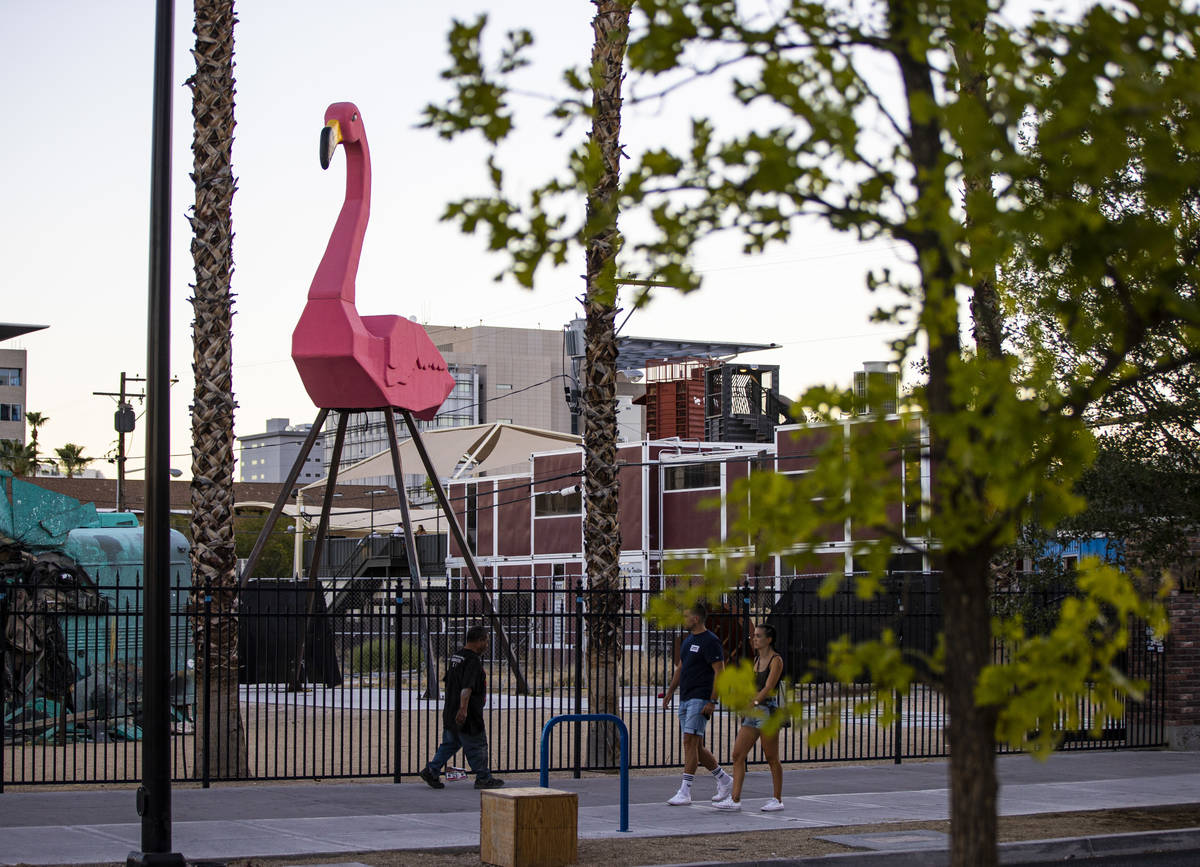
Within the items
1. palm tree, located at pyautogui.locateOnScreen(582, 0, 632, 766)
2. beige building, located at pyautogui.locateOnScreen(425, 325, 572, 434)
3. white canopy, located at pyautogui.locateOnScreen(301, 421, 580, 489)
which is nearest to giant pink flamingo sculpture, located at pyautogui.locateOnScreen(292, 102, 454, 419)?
palm tree, located at pyautogui.locateOnScreen(582, 0, 632, 766)

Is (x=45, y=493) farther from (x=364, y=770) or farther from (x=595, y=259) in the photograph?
(x=595, y=259)

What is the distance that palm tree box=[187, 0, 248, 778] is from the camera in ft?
46.7

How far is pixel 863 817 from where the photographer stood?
493 inches

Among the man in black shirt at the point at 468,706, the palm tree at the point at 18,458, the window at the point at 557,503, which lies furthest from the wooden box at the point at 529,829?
the palm tree at the point at 18,458

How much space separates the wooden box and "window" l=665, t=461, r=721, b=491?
106 feet

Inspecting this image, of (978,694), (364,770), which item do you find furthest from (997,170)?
(364,770)

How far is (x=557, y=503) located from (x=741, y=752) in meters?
35.6

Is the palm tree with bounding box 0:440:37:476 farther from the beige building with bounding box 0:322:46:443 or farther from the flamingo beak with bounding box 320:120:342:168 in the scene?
the flamingo beak with bounding box 320:120:342:168

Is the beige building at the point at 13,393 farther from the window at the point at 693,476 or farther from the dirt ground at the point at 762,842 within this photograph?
the dirt ground at the point at 762,842

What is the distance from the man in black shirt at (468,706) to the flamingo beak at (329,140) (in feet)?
28.0

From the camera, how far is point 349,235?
787 inches

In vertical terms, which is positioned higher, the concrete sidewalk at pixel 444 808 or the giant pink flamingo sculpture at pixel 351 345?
the giant pink flamingo sculpture at pixel 351 345

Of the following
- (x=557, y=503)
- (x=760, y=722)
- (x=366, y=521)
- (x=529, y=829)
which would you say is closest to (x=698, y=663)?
(x=760, y=722)

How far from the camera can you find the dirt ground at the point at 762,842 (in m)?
10.1
